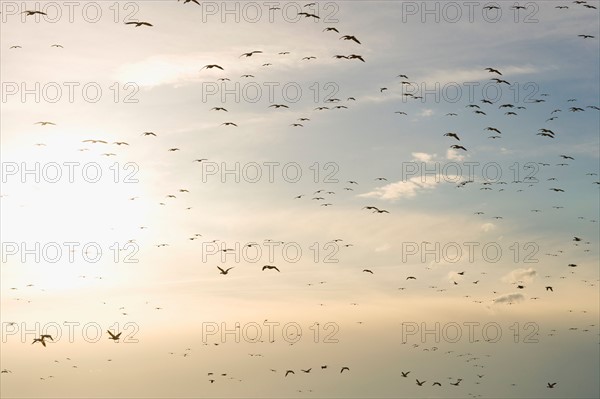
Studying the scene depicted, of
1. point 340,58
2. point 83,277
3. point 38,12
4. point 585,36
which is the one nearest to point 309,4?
point 340,58

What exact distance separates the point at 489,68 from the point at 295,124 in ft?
75.9

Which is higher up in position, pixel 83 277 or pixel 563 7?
pixel 563 7

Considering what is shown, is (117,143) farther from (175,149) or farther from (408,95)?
(408,95)

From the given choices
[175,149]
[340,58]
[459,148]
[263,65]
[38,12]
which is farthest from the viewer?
[175,149]

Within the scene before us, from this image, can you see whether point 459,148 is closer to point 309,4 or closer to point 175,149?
point 309,4

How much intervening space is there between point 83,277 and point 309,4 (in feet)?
182

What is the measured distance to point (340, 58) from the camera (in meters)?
62.4

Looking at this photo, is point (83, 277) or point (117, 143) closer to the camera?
point (117, 143)

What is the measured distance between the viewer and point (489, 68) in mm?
70312

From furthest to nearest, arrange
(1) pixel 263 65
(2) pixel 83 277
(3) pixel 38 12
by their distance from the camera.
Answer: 1. (2) pixel 83 277
2. (1) pixel 263 65
3. (3) pixel 38 12

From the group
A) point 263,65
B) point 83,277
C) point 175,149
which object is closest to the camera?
point 263,65

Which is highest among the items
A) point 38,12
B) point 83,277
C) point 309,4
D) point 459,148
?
point 309,4

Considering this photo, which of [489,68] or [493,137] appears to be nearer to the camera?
[489,68]

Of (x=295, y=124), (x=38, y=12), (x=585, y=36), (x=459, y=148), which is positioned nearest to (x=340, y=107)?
(x=295, y=124)
